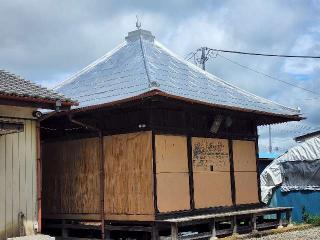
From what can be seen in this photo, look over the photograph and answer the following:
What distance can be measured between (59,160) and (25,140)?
361cm

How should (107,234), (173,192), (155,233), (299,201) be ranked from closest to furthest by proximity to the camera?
(155,233) < (173,192) < (107,234) < (299,201)

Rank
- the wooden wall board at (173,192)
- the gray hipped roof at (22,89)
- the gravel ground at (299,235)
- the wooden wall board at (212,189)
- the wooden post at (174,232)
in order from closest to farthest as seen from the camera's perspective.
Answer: the gray hipped roof at (22,89) → the wooden post at (174,232) → the wooden wall board at (173,192) → the gravel ground at (299,235) → the wooden wall board at (212,189)

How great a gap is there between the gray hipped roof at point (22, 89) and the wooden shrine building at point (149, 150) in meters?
1.49

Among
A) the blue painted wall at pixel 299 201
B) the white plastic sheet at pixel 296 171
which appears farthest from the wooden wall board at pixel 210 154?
the white plastic sheet at pixel 296 171

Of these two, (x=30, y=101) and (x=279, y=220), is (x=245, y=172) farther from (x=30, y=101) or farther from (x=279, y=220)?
(x=30, y=101)

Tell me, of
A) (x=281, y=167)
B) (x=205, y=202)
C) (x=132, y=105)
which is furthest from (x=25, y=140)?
(x=281, y=167)

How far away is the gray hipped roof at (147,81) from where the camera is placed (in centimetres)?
1265

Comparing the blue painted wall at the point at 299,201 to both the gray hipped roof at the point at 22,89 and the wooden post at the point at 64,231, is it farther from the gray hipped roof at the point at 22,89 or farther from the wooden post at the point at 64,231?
the gray hipped roof at the point at 22,89

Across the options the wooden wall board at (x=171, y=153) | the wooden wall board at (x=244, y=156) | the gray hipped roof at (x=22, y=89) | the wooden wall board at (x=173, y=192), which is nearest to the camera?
the gray hipped roof at (x=22, y=89)

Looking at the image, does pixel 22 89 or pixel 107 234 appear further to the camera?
pixel 107 234

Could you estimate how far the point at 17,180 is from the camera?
10.8 metres

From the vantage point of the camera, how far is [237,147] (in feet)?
50.6

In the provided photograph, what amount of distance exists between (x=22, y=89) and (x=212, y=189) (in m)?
6.21

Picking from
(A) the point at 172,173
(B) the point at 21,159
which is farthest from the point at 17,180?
(A) the point at 172,173
